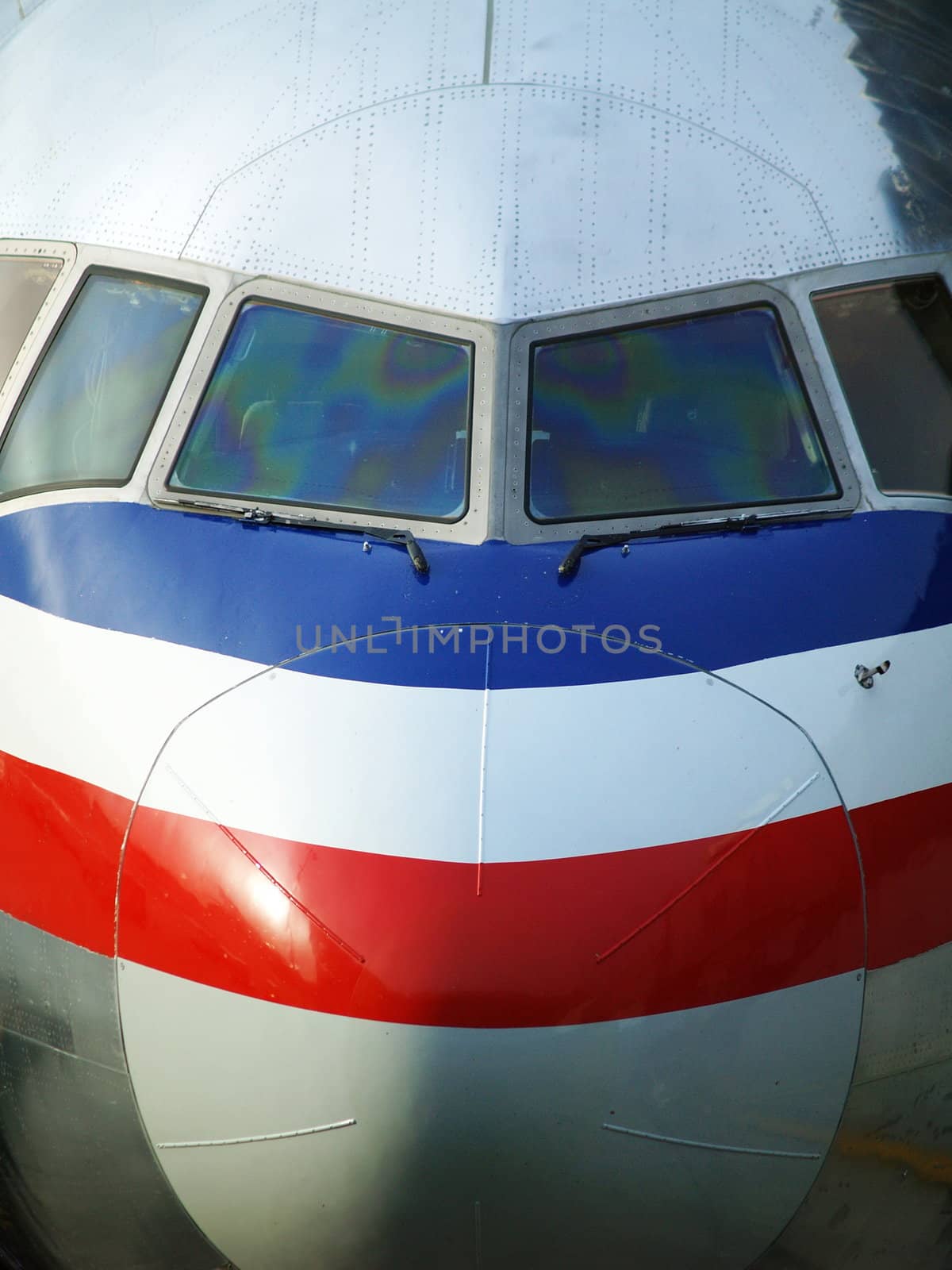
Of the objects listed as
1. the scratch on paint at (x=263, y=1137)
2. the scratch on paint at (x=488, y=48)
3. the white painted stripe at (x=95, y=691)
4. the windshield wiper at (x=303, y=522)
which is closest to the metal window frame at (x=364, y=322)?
the windshield wiper at (x=303, y=522)

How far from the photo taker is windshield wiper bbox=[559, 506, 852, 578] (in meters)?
4.34

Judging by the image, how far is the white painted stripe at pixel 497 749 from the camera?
12.1ft

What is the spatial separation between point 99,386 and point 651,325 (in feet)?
5.91

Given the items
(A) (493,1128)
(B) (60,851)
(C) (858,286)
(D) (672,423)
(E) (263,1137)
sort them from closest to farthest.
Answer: (A) (493,1128)
(E) (263,1137)
(B) (60,851)
(D) (672,423)
(C) (858,286)

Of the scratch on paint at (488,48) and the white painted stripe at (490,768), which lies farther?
the scratch on paint at (488,48)

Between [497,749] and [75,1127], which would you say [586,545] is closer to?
[497,749]

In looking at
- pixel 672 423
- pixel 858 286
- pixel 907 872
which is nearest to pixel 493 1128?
pixel 907 872

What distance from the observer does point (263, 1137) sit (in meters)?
3.64

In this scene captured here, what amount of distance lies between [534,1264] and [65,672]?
2087 mm

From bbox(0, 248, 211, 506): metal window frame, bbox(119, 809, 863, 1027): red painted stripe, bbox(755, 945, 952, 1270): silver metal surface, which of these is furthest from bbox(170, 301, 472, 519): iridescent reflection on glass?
bbox(755, 945, 952, 1270): silver metal surface

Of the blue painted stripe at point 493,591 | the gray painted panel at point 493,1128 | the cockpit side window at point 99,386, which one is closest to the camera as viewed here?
the gray painted panel at point 493,1128

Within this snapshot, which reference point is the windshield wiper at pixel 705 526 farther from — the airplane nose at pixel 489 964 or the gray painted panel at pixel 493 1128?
the gray painted panel at pixel 493 1128

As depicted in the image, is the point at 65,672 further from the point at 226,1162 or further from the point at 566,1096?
the point at 566,1096

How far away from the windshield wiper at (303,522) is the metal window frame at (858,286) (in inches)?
54.8
